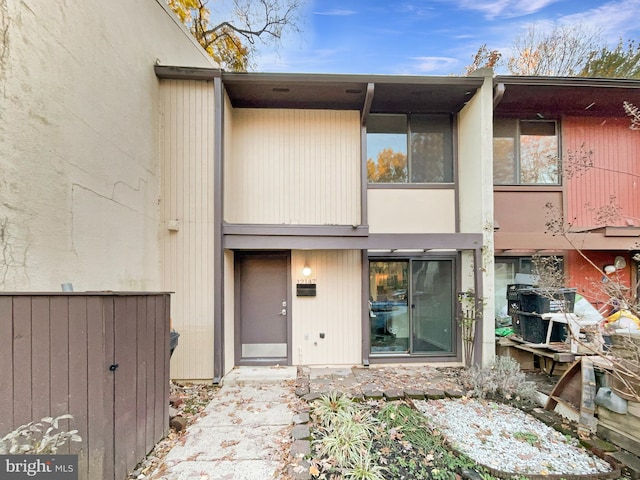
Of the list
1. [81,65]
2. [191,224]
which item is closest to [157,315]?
[191,224]

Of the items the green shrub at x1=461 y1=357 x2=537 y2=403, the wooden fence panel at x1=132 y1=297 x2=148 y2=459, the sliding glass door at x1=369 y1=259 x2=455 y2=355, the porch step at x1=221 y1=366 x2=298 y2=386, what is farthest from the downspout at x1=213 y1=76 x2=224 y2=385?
the green shrub at x1=461 y1=357 x2=537 y2=403

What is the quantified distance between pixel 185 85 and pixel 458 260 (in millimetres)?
5933

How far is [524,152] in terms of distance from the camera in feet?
19.9

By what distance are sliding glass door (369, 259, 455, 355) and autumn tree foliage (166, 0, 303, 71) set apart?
6968mm

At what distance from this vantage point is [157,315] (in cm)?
308

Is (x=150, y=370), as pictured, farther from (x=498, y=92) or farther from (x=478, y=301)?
(x=498, y=92)

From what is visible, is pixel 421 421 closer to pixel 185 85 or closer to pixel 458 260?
pixel 458 260

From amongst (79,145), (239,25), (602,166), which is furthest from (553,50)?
(79,145)

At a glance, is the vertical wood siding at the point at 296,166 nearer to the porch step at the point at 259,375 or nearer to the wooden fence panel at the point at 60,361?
the porch step at the point at 259,375

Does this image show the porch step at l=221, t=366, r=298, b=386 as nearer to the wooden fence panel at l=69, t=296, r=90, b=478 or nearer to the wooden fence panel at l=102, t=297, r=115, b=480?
the wooden fence panel at l=102, t=297, r=115, b=480

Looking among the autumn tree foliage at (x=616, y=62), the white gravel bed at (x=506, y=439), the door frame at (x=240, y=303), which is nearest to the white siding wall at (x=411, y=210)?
the door frame at (x=240, y=303)

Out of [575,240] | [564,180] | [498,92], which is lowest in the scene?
[575,240]

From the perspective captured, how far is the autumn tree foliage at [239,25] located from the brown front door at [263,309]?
615 cm

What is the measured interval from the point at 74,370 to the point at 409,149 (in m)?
5.83
